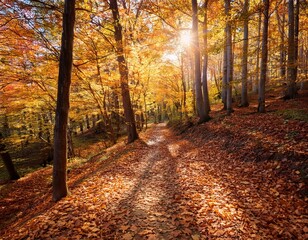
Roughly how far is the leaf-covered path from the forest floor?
0.02 meters

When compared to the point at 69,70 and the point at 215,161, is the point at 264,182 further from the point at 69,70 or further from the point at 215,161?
the point at 69,70

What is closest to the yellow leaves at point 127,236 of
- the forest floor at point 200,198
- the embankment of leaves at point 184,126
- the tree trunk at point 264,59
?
the forest floor at point 200,198

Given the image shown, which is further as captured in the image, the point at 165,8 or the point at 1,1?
the point at 165,8

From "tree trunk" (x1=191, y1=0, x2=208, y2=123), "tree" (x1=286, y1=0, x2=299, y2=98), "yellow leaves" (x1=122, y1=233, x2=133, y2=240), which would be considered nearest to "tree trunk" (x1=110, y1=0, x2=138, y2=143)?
"tree trunk" (x1=191, y1=0, x2=208, y2=123)

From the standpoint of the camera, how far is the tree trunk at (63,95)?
4617 millimetres

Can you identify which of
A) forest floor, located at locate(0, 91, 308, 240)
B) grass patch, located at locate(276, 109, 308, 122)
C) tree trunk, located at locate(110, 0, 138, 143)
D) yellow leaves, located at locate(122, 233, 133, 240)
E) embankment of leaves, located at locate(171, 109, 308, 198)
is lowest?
yellow leaves, located at locate(122, 233, 133, 240)

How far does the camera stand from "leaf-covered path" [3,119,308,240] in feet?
11.4

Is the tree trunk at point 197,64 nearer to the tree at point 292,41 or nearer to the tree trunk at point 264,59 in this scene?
the tree trunk at point 264,59

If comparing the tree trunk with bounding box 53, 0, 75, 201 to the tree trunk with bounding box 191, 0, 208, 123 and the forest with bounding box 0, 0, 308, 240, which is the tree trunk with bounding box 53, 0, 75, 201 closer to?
the forest with bounding box 0, 0, 308, 240

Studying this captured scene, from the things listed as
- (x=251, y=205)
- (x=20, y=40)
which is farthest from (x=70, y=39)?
(x=251, y=205)

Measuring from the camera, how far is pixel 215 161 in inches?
285

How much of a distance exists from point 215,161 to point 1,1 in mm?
9525

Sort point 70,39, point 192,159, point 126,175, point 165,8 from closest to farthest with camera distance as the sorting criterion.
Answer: point 70,39
point 126,175
point 192,159
point 165,8

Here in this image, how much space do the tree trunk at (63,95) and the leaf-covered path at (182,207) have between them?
731mm
